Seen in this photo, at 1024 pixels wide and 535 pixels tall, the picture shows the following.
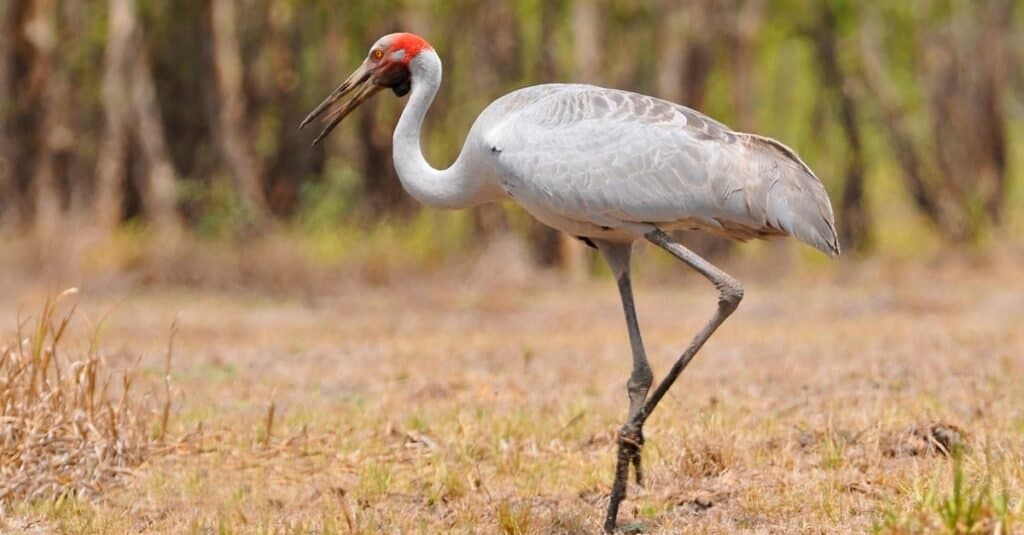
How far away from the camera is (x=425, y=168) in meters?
7.32

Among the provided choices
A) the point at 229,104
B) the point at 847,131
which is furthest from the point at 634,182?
the point at 847,131

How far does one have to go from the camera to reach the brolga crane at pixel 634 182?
267 inches

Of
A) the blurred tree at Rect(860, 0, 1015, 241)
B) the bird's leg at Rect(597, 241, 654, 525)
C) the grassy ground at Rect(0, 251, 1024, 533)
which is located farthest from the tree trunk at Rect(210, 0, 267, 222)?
the bird's leg at Rect(597, 241, 654, 525)

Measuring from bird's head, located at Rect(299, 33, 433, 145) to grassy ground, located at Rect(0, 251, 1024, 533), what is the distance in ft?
4.91

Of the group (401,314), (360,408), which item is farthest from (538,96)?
(401,314)

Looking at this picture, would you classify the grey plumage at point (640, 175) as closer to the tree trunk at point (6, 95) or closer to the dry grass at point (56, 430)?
the dry grass at point (56, 430)

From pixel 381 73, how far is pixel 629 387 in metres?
2.03

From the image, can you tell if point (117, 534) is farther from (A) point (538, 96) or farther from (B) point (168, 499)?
(A) point (538, 96)

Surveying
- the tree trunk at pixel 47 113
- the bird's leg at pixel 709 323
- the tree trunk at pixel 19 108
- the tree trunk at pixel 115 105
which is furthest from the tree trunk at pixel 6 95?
the bird's leg at pixel 709 323

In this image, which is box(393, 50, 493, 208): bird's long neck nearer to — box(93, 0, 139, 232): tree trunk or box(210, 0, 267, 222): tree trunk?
box(93, 0, 139, 232): tree trunk

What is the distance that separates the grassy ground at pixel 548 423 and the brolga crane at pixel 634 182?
660 mm

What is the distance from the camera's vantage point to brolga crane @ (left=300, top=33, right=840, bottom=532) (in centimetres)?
677

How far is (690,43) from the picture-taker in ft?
69.5

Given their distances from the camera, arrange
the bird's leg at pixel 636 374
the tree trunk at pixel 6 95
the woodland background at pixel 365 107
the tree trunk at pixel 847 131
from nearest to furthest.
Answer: the bird's leg at pixel 636 374 → the tree trunk at pixel 6 95 → the woodland background at pixel 365 107 → the tree trunk at pixel 847 131
